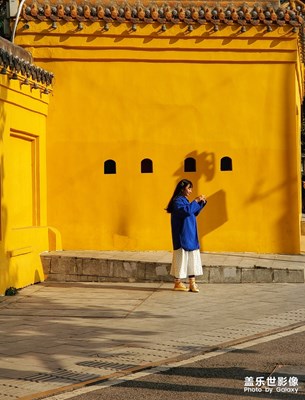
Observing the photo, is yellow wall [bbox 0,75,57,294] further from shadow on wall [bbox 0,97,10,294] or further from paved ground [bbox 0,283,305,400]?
paved ground [bbox 0,283,305,400]

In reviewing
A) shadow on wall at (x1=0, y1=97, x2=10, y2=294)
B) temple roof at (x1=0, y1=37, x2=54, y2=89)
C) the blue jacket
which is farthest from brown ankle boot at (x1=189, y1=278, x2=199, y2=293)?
temple roof at (x1=0, y1=37, x2=54, y2=89)

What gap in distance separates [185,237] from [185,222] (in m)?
0.23

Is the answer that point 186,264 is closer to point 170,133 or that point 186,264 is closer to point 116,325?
point 116,325

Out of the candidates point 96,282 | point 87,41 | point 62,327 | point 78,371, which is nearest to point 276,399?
point 78,371

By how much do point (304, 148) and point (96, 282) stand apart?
2343cm

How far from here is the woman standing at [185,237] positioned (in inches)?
503

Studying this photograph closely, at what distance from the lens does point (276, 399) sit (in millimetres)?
6219

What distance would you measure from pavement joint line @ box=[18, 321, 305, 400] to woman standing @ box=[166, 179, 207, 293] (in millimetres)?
3136

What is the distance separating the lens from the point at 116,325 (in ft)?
32.6

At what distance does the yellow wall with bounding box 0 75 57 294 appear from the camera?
13078 millimetres

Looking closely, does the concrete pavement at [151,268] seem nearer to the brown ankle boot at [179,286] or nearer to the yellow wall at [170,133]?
the brown ankle boot at [179,286]

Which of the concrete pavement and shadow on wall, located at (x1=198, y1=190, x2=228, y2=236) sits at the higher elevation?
shadow on wall, located at (x1=198, y1=190, x2=228, y2=236)

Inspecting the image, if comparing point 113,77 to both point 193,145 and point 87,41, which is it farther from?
point 193,145

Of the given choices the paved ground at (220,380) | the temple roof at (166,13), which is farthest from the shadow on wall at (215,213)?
the paved ground at (220,380)
